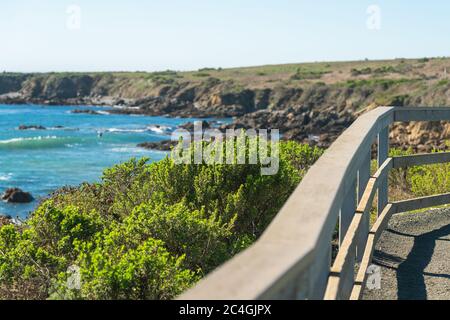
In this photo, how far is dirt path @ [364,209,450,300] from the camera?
5105 mm

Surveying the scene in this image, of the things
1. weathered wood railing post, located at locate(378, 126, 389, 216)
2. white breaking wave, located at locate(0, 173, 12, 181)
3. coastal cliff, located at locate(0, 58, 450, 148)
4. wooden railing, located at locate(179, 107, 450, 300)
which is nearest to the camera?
wooden railing, located at locate(179, 107, 450, 300)

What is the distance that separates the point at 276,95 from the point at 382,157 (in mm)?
82307

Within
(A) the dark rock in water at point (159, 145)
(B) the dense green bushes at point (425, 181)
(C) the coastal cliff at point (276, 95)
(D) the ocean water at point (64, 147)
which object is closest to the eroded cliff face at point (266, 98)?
(C) the coastal cliff at point (276, 95)

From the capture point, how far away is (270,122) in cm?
6394

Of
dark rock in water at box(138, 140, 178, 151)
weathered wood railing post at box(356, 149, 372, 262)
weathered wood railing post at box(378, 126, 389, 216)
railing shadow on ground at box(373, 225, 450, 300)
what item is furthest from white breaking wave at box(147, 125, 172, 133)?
weathered wood railing post at box(356, 149, 372, 262)

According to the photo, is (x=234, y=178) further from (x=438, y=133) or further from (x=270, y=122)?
(x=270, y=122)

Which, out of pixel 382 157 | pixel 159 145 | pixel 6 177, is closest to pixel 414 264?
pixel 382 157

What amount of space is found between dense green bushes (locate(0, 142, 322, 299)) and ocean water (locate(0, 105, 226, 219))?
44.4 ft

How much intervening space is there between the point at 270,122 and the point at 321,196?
61559mm

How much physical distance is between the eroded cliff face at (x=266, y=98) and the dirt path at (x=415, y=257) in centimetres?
3173

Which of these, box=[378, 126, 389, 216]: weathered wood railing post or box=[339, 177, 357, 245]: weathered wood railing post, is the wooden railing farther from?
box=[378, 126, 389, 216]: weathered wood railing post

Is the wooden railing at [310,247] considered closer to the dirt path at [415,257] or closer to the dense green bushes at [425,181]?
the dirt path at [415,257]

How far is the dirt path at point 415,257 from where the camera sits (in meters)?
5.11
